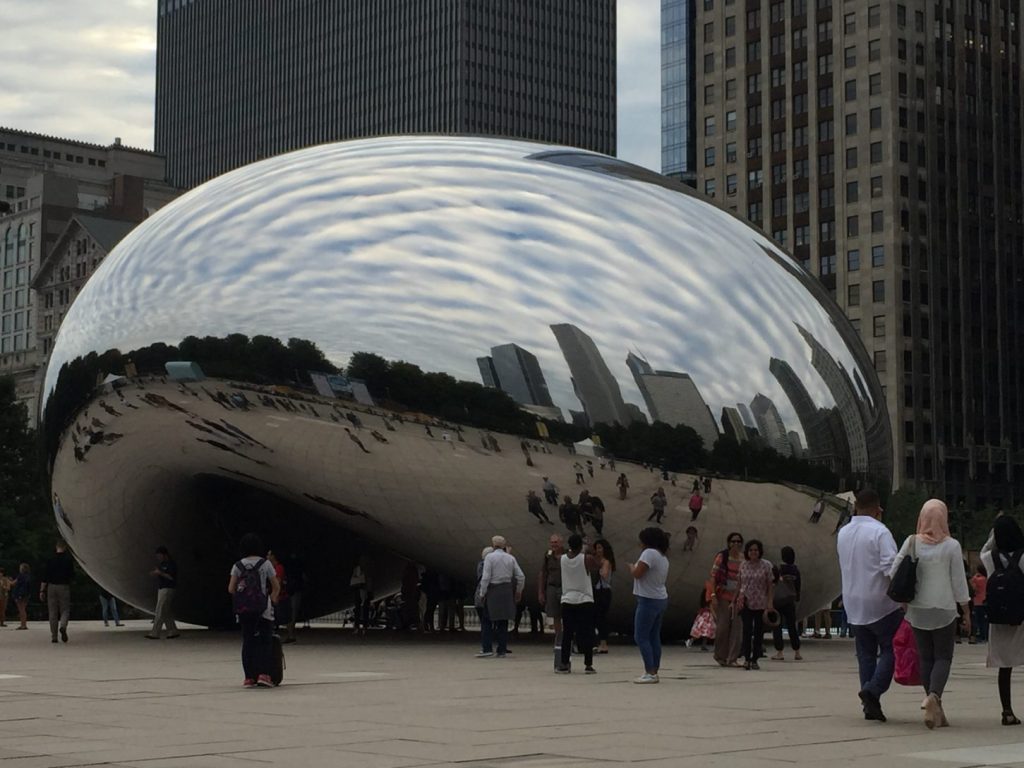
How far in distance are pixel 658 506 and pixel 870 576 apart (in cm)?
818

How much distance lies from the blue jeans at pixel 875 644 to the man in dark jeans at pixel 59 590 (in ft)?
48.6

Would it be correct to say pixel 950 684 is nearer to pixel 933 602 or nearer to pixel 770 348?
pixel 933 602

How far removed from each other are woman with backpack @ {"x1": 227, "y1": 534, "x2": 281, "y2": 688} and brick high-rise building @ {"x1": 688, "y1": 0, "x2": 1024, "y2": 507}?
3656 inches

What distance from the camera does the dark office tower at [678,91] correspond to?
138 meters

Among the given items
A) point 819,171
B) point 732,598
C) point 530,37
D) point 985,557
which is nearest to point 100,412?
point 732,598

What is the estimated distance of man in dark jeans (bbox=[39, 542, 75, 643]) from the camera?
24.0 m

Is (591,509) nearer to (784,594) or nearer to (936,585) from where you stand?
(784,594)

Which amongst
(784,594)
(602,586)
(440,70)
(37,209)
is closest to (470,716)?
(602,586)

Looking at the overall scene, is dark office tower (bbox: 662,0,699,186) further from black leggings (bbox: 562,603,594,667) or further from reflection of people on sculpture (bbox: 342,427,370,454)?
black leggings (bbox: 562,603,594,667)

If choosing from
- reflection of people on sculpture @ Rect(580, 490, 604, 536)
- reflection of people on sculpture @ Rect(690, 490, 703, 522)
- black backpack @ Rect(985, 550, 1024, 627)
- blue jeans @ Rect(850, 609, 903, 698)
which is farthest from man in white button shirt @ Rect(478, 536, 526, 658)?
black backpack @ Rect(985, 550, 1024, 627)

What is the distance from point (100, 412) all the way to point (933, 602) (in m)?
13.2

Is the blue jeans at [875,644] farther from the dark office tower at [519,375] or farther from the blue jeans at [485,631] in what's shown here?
the dark office tower at [519,375]

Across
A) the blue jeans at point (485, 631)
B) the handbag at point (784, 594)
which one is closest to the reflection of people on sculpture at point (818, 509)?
the handbag at point (784, 594)

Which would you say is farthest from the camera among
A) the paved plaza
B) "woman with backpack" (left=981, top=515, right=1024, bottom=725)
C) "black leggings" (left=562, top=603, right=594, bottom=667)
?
"black leggings" (left=562, top=603, right=594, bottom=667)
